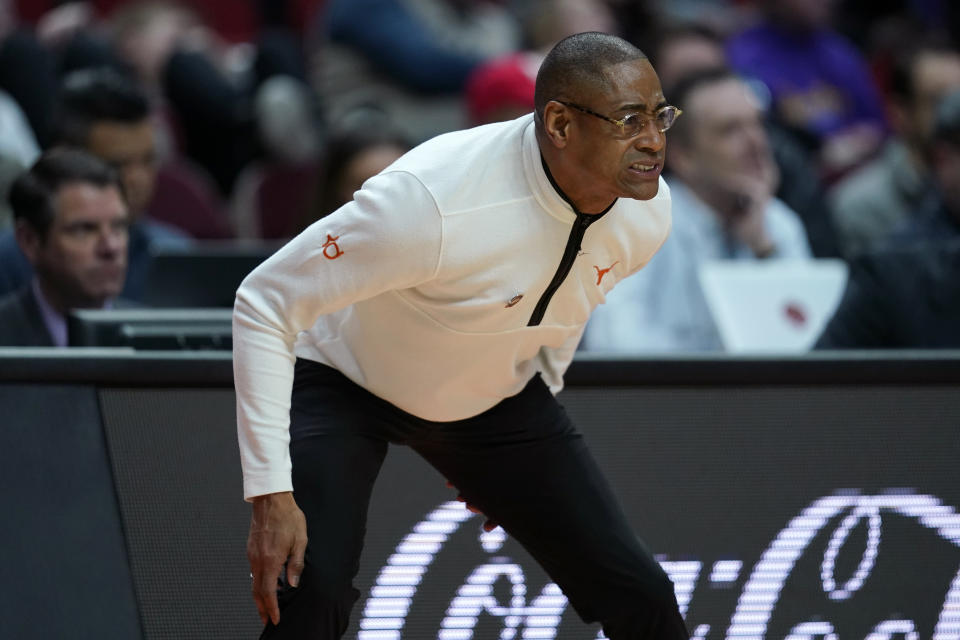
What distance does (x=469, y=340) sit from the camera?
2.65 meters

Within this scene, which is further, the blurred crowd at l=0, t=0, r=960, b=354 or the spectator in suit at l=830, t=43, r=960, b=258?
the spectator in suit at l=830, t=43, r=960, b=258

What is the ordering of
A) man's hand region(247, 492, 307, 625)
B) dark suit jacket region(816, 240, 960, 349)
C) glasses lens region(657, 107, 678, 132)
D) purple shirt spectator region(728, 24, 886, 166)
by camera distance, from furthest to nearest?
purple shirt spectator region(728, 24, 886, 166) → dark suit jacket region(816, 240, 960, 349) → glasses lens region(657, 107, 678, 132) → man's hand region(247, 492, 307, 625)

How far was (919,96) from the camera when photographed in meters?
6.44

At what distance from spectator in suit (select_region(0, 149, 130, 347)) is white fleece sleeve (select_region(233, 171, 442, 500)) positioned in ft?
5.85

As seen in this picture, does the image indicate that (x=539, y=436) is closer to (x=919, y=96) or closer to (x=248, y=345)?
(x=248, y=345)

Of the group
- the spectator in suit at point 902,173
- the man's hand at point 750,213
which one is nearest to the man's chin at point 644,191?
the man's hand at point 750,213

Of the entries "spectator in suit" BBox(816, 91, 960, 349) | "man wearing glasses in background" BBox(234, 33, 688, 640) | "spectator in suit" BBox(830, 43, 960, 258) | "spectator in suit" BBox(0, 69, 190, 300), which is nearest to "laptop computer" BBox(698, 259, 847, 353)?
"spectator in suit" BBox(816, 91, 960, 349)

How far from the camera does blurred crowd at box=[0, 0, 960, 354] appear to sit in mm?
4316

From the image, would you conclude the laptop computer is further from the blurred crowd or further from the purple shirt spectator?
the purple shirt spectator

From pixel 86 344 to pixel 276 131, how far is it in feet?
13.2

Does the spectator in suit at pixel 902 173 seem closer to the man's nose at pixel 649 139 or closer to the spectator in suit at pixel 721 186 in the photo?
the spectator in suit at pixel 721 186

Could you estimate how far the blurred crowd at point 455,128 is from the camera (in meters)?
4.32

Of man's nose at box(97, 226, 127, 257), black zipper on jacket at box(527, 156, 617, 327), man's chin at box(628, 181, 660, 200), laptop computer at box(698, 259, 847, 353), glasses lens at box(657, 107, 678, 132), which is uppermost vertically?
glasses lens at box(657, 107, 678, 132)

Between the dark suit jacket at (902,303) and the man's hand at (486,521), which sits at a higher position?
the man's hand at (486,521)
